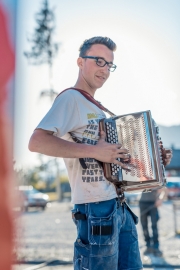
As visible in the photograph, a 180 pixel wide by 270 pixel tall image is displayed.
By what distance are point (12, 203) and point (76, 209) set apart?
1.33 meters

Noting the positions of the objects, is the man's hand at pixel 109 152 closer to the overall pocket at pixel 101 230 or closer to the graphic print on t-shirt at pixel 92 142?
the graphic print on t-shirt at pixel 92 142

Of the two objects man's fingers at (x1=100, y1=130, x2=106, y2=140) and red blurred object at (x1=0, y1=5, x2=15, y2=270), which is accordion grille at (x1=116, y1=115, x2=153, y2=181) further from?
red blurred object at (x1=0, y1=5, x2=15, y2=270)

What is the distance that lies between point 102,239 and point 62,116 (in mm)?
647

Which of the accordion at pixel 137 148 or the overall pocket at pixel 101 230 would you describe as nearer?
the overall pocket at pixel 101 230

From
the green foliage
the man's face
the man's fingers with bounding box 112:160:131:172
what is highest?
the green foliage

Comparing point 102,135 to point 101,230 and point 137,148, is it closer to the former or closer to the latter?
point 137,148

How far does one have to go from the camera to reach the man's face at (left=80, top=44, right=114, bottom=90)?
95.8 inches

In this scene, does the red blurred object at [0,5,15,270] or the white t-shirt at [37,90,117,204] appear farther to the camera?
the red blurred object at [0,5,15,270]

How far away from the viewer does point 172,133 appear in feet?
216

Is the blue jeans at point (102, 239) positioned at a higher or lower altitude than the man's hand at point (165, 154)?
lower

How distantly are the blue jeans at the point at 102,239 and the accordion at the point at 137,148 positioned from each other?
15cm

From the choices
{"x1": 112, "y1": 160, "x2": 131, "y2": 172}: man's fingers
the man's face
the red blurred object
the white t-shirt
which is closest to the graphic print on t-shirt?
the white t-shirt

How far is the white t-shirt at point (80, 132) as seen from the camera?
220 centimetres

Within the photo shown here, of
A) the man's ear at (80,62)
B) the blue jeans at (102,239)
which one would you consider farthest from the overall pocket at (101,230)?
the man's ear at (80,62)
